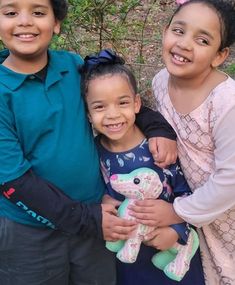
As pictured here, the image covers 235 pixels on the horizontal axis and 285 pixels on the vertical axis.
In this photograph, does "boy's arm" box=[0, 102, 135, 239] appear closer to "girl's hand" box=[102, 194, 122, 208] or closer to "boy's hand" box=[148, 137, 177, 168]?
"girl's hand" box=[102, 194, 122, 208]

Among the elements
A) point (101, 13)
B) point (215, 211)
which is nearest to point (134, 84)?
point (215, 211)

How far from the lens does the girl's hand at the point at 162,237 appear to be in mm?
2146

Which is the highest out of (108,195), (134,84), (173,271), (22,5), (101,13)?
(22,5)

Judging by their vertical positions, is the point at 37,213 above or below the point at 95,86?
below

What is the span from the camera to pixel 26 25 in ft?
6.35

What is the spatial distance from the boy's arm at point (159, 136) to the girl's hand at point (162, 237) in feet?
0.94

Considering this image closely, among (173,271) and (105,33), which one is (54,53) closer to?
(173,271)

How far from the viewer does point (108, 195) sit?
225 cm

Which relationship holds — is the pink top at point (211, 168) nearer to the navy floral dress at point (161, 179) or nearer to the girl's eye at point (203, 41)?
the navy floral dress at point (161, 179)

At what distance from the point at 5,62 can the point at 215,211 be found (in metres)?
1.09

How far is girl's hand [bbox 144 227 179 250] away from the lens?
2.15 metres

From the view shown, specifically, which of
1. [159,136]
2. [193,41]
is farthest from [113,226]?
[193,41]

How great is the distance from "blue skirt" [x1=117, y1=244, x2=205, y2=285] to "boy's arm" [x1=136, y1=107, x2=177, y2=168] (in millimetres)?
544

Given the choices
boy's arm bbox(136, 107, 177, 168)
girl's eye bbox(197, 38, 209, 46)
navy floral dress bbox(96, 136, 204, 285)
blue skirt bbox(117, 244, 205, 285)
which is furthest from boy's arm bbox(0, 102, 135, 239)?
girl's eye bbox(197, 38, 209, 46)
